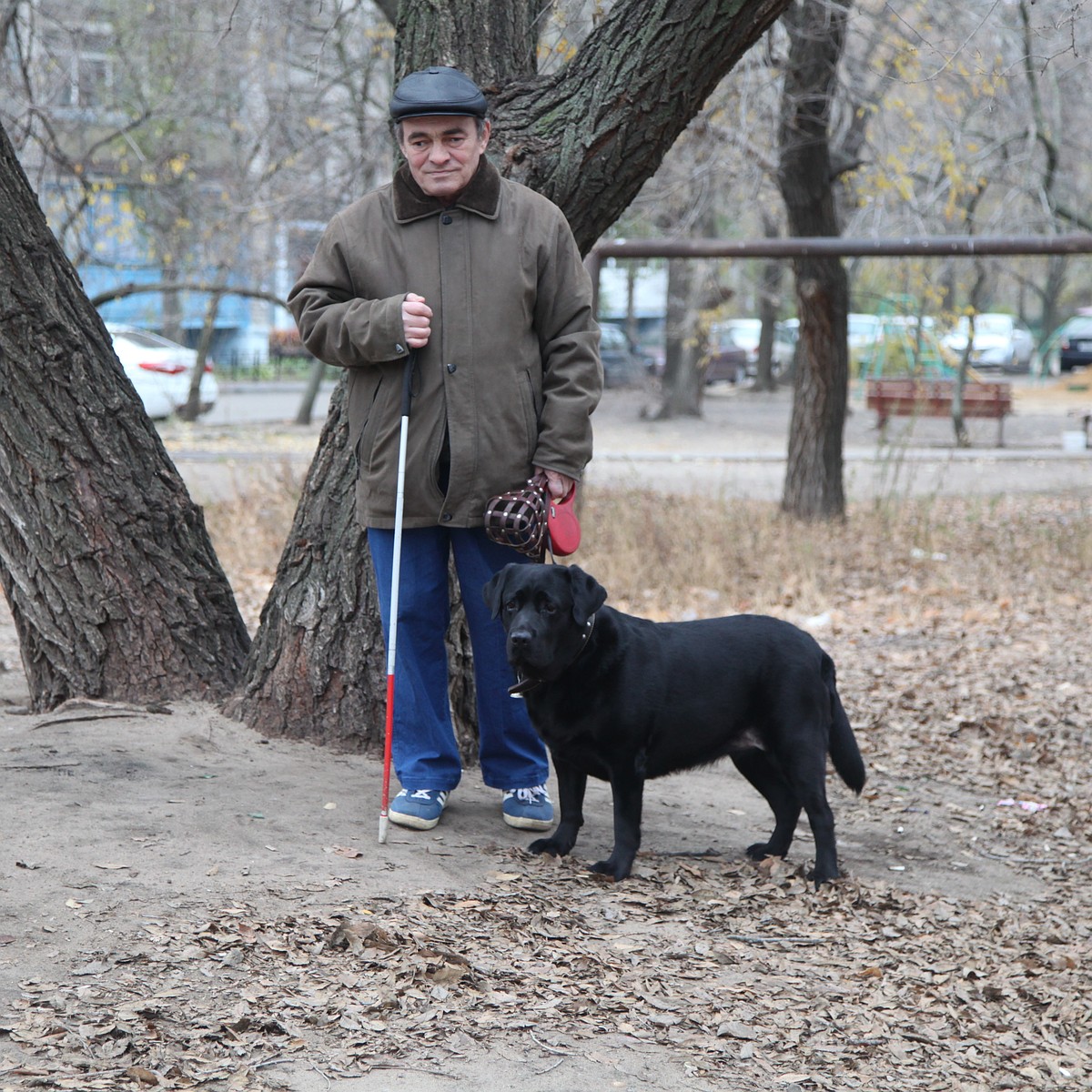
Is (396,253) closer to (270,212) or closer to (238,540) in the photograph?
(238,540)

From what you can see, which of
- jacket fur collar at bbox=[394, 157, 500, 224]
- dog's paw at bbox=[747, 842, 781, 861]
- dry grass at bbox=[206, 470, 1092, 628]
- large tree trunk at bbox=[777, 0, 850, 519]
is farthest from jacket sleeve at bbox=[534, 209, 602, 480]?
large tree trunk at bbox=[777, 0, 850, 519]

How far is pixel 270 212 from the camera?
17266 millimetres

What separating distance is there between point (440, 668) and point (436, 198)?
1.50 meters

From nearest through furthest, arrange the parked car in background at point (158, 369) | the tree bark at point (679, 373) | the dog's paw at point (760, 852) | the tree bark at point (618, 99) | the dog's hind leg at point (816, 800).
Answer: the dog's hind leg at point (816, 800), the tree bark at point (618, 99), the dog's paw at point (760, 852), the parked car in background at point (158, 369), the tree bark at point (679, 373)

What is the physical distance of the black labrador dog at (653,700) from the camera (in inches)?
157

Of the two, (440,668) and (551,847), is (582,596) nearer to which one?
(440,668)

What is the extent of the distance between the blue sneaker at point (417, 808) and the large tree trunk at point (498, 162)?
739 millimetres

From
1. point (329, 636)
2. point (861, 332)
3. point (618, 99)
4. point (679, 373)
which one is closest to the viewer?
point (618, 99)

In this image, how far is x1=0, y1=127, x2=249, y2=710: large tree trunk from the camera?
5086mm

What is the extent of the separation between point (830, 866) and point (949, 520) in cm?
919

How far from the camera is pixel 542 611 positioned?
3945mm

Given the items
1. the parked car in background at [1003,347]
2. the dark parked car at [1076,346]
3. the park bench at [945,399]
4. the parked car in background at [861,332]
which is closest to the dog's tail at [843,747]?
the park bench at [945,399]

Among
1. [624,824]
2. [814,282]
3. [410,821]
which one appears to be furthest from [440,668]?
[814,282]

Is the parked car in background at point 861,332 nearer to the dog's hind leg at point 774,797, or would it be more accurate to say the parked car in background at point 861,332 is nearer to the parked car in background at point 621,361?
the parked car in background at point 621,361
